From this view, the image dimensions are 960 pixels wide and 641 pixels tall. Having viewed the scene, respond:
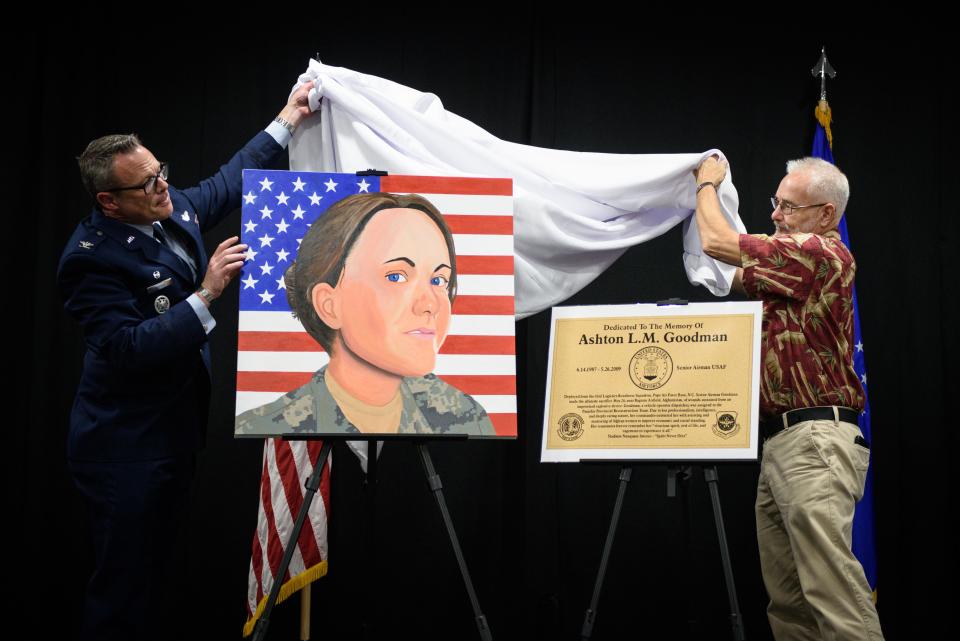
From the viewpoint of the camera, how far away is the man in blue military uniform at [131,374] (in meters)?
2.68

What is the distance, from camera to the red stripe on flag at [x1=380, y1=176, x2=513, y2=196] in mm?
2959

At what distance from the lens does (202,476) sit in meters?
3.96

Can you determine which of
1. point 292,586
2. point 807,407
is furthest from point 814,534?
point 292,586

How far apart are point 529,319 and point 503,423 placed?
47.5 inches

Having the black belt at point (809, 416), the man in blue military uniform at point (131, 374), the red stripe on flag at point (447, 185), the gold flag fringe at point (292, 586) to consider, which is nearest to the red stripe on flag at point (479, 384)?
the red stripe on flag at point (447, 185)

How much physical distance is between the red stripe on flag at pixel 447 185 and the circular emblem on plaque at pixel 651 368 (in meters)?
0.69

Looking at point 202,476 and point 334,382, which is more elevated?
point 334,382

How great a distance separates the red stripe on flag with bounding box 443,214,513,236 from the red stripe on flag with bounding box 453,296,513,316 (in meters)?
0.22

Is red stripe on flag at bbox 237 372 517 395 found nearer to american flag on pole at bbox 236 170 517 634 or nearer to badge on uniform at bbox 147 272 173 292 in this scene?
american flag on pole at bbox 236 170 517 634

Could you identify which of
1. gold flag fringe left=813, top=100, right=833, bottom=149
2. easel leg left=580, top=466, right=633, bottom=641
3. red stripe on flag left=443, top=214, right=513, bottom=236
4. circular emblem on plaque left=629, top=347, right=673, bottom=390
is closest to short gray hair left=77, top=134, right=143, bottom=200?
red stripe on flag left=443, top=214, right=513, bottom=236

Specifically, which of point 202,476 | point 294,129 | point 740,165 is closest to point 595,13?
point 740,165

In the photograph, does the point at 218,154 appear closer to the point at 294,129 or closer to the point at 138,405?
the point at 294,129

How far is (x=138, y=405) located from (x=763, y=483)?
79.9 inches

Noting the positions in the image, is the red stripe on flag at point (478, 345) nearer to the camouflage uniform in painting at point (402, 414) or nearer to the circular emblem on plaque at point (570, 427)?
the camouflage uniform in painting at point (402, 414)
